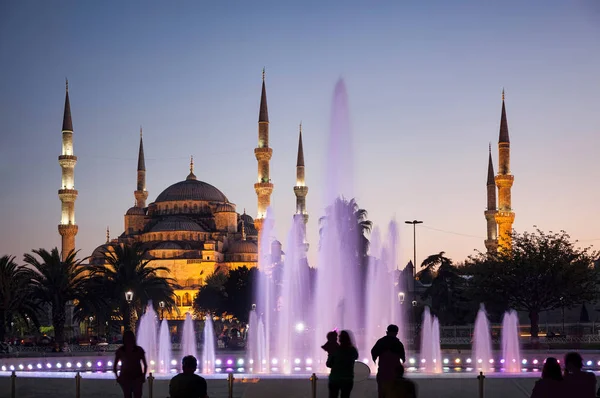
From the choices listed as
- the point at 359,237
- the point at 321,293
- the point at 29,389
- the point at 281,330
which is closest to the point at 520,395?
the point at 29,389

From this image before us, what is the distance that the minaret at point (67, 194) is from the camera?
69750 millimetres

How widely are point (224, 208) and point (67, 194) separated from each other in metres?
36.1

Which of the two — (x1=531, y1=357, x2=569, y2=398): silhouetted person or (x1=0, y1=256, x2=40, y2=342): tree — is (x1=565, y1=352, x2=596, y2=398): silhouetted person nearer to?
(x1=531, y1=357, x2=569, y2=398): silhouetted person

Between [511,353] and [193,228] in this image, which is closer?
[511,353]

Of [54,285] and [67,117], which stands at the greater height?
[67,117]

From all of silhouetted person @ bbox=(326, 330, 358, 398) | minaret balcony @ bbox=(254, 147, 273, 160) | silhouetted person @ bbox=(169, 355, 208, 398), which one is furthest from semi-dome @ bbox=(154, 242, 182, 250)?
silhouetted person @ bbox=(169, 355, 208, 398)

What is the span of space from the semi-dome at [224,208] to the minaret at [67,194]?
1380 inches

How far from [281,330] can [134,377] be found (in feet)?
64.3

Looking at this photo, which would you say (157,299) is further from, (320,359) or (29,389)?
(29,389)

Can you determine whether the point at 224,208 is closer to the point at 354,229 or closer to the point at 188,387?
the point at 354,229

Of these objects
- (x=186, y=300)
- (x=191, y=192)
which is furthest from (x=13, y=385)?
(x=191, y=192)

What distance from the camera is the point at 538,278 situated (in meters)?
42.2

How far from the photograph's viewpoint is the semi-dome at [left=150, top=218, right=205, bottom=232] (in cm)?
10150

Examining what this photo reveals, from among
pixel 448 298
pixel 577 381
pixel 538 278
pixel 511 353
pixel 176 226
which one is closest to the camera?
pixel 577 381
